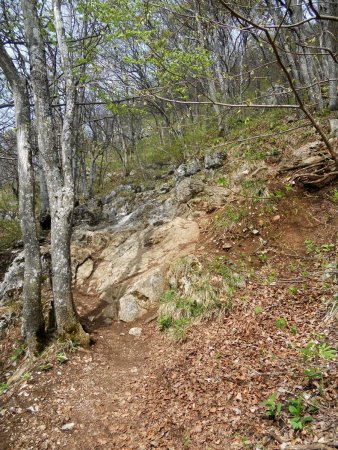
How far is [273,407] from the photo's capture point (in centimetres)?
319

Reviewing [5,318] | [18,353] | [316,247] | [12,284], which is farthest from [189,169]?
[18,353]

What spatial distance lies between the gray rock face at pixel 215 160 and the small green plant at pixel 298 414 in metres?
8.78

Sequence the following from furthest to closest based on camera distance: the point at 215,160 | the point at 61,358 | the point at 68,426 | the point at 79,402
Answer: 1. the point at 215,160
2. the point at 61,358
3. the point at 79,402
4. the point at 68,426

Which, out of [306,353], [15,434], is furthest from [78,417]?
[306,353]

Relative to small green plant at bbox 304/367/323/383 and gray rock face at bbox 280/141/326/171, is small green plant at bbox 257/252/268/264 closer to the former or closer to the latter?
gray rock face at bbox 280/141/326/171

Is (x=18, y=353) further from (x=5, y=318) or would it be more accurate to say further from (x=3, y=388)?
(x=5, y=318)

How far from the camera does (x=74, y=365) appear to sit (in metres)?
5.13

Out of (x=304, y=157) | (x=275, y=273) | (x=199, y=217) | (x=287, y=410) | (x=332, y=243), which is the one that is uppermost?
(x=304, y=157)

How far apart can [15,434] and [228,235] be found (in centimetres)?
557

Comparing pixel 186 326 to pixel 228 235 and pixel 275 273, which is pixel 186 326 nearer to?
pixel 275 273

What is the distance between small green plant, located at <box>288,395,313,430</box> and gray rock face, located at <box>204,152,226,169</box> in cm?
878

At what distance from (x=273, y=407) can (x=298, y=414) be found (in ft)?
0.91

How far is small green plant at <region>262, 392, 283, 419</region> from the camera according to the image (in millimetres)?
3144

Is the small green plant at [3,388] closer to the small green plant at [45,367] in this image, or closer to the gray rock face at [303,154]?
the small green plant at [45,367]
